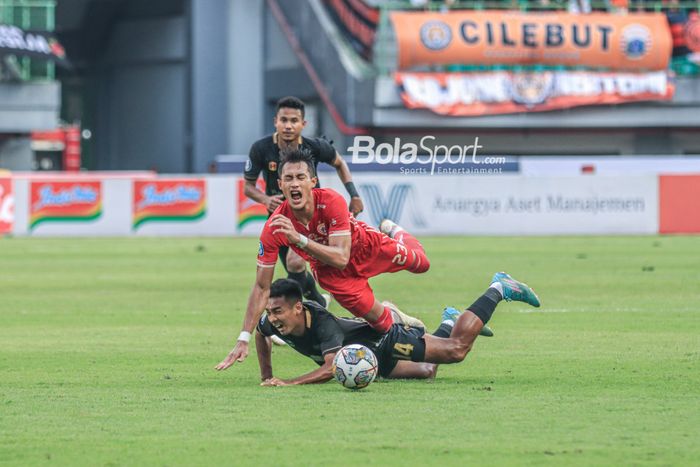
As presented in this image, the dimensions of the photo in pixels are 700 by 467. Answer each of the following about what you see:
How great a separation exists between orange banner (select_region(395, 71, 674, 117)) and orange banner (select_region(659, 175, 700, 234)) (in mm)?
20646

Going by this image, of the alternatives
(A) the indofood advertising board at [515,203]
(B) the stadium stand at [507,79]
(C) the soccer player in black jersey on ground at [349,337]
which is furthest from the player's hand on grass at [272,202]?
(B) the stadium stand at [507,79]

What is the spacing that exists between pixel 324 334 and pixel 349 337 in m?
0.32

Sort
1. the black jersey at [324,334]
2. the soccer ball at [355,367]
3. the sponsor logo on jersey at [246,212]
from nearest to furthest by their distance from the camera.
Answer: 1. the soccer ball at [355,367]
2. the black jersey at [324,334]
3. the sponsor logo on jersey at [246,212]

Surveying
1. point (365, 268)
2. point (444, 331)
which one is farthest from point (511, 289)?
point (365, 268)

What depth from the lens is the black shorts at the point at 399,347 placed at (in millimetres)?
10234

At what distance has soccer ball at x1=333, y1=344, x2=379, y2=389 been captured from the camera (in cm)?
957

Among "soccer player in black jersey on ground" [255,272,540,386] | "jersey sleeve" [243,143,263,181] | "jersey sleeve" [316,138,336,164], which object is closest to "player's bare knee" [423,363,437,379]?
"soccer player in black jersey on ground" [255,272,540,386]

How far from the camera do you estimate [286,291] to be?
10.1 m

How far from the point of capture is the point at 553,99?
2095 inches

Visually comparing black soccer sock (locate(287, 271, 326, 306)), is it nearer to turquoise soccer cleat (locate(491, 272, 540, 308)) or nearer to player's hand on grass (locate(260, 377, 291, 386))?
turquoise soccer cleat (locate(491, 272, 540, 308))

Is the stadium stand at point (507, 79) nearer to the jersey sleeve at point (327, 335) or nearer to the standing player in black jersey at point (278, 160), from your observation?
the standing player in black jersey at point (278, 160)

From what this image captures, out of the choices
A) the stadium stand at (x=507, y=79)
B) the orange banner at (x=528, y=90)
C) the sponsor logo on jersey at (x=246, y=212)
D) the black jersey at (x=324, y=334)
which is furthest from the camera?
the orange banner at (x=528, y=90)

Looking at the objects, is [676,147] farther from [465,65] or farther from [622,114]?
[465,65]

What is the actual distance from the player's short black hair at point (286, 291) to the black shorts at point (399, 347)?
747mm
